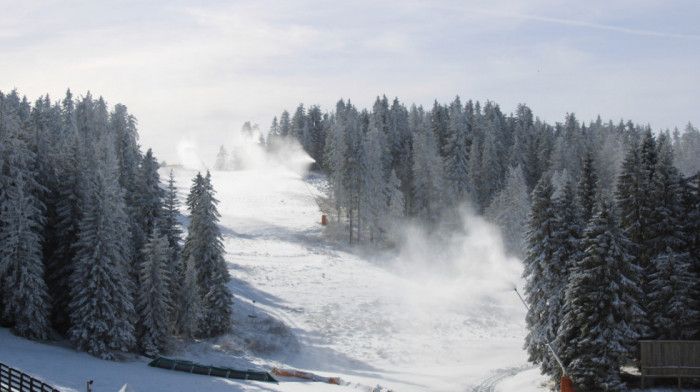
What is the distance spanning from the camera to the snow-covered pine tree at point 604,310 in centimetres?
2628

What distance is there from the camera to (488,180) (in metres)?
83.1

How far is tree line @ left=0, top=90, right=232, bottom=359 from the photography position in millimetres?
31875

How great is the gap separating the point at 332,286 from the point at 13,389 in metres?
34.6

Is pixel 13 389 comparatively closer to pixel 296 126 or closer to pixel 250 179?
pixel 250 179

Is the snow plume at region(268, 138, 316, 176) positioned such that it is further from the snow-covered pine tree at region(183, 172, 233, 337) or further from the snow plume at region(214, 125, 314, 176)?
the snow-covered pine tree at region(183, 172, 233, 337)

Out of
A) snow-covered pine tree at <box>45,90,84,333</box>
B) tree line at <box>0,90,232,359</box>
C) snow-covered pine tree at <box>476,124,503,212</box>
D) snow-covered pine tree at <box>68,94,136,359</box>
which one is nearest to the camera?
tree line at <box>0,90,232,359</box>

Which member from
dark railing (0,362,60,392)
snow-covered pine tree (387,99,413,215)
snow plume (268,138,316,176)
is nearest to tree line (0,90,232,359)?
dark railing (0,362,60,392)

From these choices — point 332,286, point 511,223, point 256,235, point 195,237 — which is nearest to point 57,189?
point 195,237

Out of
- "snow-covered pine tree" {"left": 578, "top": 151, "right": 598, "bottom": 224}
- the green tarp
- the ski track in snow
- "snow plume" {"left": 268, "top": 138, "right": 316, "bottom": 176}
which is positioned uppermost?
"snow plume" {"left": 268, "top": 138, "right": 316, "bottom": 176}

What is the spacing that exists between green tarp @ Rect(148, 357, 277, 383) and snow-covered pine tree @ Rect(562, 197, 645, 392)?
15.8 meters

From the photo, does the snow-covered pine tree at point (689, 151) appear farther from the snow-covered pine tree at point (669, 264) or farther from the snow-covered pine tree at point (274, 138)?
the snow-covered pine tree at point (669, 264)

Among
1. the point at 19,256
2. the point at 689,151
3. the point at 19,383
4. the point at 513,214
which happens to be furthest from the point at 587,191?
the point at 689,151

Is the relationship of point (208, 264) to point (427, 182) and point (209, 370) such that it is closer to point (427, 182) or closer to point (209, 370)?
point (209, 370)

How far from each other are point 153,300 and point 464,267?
3845cm
